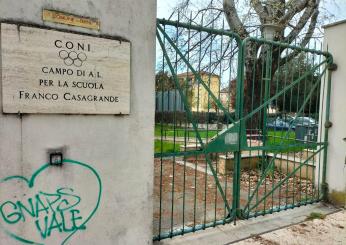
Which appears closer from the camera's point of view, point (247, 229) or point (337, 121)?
point (247, 229)

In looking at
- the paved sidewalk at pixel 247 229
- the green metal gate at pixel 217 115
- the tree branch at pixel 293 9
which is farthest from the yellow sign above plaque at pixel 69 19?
the tree branch at pixel 293 9

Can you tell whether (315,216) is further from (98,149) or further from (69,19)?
(69,19)

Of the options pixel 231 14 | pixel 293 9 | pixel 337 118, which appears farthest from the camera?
pixel 231 14

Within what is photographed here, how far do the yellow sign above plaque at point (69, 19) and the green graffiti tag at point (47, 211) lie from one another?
1.03 metres

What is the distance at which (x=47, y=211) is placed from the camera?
2377mm

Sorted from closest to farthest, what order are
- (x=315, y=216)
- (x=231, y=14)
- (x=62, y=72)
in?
(x=62, y=72) → (x=315, y=216) → (x=231, y=14)

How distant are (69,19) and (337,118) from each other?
394cm

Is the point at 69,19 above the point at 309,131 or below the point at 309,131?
above

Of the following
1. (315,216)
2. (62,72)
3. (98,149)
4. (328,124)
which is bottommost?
(315,216)

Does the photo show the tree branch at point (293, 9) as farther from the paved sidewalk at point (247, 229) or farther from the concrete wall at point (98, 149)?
the concrete wall at point (98, 149)

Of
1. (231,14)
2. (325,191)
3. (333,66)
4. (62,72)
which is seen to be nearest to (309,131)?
(325,191)

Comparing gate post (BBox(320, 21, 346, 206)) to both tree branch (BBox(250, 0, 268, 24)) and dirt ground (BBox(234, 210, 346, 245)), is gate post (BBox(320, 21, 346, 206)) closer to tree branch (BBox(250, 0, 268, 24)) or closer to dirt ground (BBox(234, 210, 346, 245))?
dirt ground (BBox(234, 210, 346, 245))

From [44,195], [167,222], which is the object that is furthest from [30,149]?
[167,222]

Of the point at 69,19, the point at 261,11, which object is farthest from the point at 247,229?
the point at 261,11
